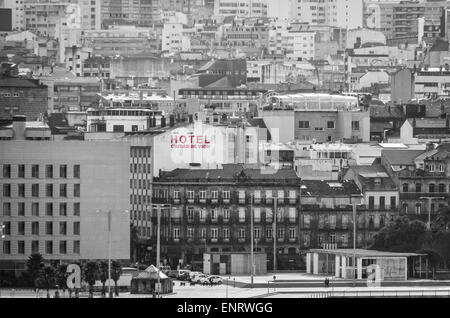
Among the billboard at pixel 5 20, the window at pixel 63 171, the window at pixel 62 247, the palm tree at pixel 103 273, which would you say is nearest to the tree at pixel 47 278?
the palm tree at pixel 103 273

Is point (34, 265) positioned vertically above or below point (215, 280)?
above

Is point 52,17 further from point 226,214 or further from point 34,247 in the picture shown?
point 34,247

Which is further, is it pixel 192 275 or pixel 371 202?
pixel 371 202

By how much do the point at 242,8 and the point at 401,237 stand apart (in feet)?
374

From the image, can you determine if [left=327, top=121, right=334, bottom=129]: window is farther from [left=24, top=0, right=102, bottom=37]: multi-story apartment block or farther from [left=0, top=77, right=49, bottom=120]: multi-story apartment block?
[left=24, top=0, right=102, bottom=37]: multi-story apartment block

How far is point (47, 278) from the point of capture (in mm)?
40000

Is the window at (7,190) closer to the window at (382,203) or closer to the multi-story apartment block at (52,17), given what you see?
the window at (382,203)

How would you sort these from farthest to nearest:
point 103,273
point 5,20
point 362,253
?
1. point 5,20
2. point 362,253
3. point 103,273

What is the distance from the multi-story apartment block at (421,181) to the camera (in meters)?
57.8

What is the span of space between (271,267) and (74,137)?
7695mm

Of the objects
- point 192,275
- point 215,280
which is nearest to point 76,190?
point 192,275

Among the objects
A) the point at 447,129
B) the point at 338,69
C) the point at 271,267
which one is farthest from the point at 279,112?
the point at 338,69

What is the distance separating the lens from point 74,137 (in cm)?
5844
